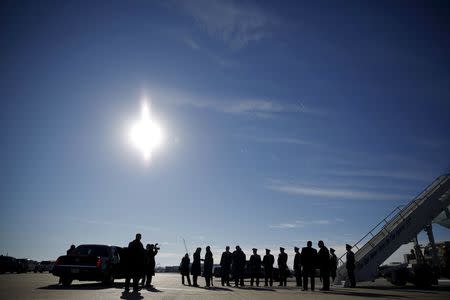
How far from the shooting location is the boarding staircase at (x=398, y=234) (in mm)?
17781

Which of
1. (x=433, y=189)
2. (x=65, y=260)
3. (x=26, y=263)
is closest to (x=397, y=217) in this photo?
(x=433, y=189)

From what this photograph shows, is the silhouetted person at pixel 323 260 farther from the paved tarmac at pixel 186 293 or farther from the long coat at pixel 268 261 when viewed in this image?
the long coat at pixel 268 261

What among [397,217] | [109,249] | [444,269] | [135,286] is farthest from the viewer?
[397,217]

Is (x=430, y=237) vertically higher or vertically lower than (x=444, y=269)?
higher

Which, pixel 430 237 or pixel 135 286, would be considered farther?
pixel 430 237

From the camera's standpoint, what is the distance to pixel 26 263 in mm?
38406

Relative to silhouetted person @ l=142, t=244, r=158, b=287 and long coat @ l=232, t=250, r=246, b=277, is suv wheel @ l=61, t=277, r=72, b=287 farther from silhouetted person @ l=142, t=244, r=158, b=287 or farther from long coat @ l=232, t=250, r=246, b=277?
long coat @ l=232, t=250, r=246, b=277

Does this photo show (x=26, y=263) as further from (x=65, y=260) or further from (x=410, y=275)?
(x=410, y=275)

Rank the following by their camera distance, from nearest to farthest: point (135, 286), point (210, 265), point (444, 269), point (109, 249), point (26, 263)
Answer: point (135, 286) → point (109, 249) → point (210, 265) → point (444, 269) → point (26, 263)

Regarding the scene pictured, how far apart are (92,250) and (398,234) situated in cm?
1440

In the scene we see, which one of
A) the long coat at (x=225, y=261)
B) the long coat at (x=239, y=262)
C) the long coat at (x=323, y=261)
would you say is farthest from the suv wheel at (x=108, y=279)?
the long coat at (x=323, y=261)

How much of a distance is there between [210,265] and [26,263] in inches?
1179

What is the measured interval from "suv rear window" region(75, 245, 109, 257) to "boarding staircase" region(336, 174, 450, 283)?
11.2m

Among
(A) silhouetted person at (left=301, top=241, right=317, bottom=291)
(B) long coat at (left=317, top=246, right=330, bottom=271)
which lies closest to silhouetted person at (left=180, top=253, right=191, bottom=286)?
(A) silhouetted person at (left=301, top=241, right=317, bottom=291)
